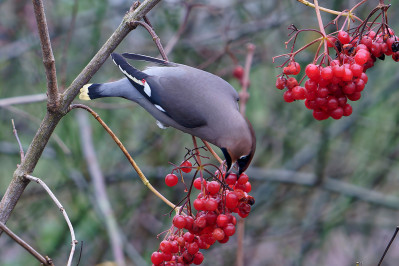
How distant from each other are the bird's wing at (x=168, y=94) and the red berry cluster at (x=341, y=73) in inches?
26.3

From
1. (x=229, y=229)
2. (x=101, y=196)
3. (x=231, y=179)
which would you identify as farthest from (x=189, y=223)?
(x=101, y=196)

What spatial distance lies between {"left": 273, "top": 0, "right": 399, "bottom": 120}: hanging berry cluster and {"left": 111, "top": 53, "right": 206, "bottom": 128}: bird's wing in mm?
669

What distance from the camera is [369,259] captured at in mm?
6430

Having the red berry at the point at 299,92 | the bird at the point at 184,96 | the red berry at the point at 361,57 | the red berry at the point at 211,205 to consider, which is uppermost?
the bird at the point at 184,96

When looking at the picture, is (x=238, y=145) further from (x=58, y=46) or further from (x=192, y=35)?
(x=58, y=46)

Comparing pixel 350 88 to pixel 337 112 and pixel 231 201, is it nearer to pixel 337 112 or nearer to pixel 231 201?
pixel 337 112

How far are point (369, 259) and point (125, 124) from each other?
3224mm

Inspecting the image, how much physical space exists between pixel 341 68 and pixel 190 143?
3836 millimetres

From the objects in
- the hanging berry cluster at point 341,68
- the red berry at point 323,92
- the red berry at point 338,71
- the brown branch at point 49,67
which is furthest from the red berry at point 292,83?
the brown branch at point 49,67

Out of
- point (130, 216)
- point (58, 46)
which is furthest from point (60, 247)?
point (58, 46)

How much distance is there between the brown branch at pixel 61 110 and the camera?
219 cm

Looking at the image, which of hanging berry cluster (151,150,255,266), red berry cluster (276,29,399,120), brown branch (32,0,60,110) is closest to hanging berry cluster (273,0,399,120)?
red berry cluster (276,29,399,120)

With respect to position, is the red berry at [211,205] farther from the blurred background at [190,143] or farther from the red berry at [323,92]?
the blurred background at [190,143]

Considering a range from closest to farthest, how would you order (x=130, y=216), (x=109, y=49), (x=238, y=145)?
(x=109, y=49), (x=238, y=145), (x=130, y=216)
